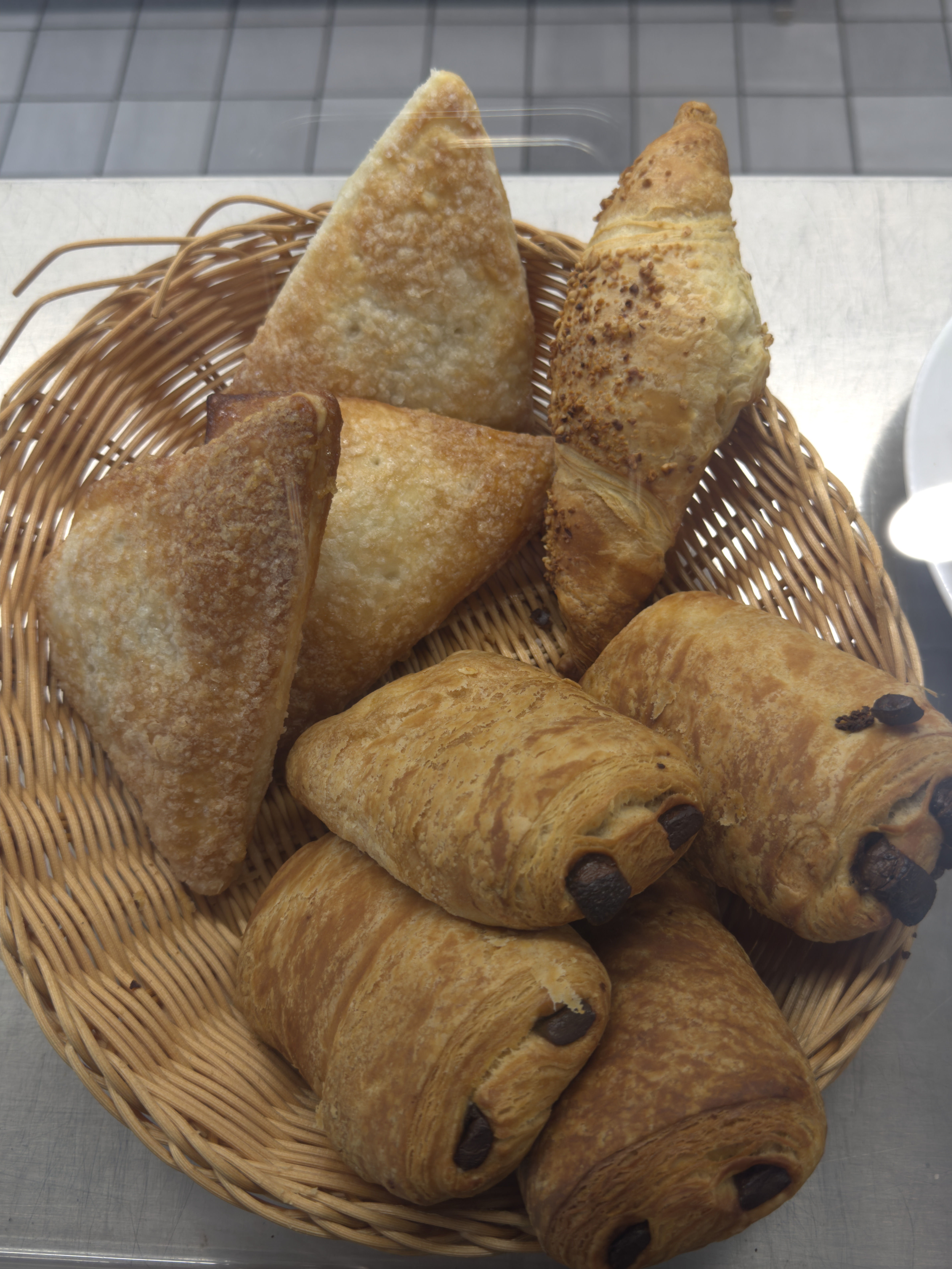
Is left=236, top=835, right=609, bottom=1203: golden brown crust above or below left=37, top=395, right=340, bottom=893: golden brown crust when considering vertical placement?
below

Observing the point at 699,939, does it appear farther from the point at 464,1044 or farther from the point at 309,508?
the point at 309,508

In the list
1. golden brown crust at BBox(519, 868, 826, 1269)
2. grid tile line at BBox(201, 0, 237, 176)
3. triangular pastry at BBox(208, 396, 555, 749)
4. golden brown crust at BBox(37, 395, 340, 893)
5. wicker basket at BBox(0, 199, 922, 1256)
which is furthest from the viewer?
grid tile line at BBox(201, 0, 237, 176)

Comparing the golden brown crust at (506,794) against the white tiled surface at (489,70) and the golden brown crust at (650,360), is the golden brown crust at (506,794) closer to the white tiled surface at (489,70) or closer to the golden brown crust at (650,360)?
the golden brown crust at (650,360)

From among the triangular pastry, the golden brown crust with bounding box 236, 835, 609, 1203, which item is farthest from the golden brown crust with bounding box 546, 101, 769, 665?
the golden brown crust with bounding box 236, 835, 609, 1203

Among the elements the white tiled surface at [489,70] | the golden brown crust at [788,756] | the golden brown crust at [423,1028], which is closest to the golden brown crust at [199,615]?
the golden brown crust at [423,1028]

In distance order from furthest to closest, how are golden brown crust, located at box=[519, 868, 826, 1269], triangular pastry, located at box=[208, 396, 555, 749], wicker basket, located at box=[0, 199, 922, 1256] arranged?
triangular pastry, located at box=[208, 396, 555, 749], wicker basket, located at box=[0, 199, 922, 1256], golden brown crust, located at box=[519, 868, 826, 1269]

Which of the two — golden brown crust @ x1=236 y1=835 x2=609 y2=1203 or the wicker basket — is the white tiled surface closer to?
the wicker basket

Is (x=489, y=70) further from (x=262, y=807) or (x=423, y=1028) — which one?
(x=423, y=1028)
